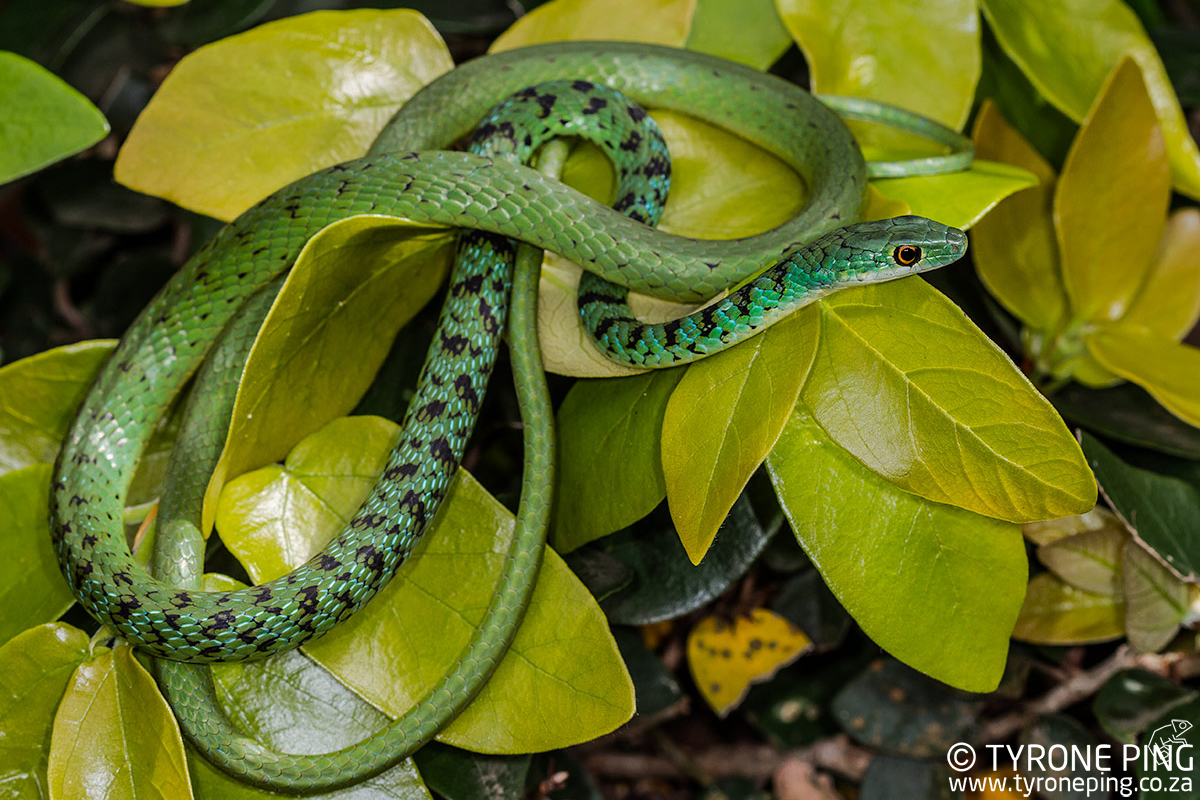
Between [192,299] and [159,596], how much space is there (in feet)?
1.35

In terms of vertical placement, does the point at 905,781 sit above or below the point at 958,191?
below

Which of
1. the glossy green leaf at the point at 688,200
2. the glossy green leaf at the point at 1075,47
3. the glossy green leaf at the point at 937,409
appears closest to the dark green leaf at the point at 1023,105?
the glossy green leaf at the point at 1075,47

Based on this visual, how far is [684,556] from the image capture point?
51.9 inches

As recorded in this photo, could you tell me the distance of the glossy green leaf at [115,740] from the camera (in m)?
0.98

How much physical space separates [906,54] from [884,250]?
Result: 53 cm

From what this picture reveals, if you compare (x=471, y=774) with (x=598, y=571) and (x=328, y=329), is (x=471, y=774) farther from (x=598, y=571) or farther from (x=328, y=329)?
(x=328, y=329)

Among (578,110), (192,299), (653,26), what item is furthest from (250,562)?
(653,26)

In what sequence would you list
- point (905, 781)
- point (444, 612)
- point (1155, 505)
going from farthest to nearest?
1. point (905, 781)
2. point (1155, 505)
3. point (444, 612)

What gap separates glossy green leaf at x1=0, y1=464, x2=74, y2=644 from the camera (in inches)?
43.3

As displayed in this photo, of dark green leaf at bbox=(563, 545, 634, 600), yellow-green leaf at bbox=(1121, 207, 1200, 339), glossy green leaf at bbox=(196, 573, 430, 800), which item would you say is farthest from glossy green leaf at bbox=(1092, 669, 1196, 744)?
glossy green leaf at bbox=(196, 573, 430, 800)

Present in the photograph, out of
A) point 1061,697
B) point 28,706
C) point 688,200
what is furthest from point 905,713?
point 28,706

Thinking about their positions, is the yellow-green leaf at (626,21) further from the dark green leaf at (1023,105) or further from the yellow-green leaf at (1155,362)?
the yellow-green leaf at (1155,362)

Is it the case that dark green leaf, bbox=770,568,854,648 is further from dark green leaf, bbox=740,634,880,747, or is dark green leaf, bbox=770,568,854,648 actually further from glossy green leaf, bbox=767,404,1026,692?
glossy green leaf, bbox=767,404,1026,692

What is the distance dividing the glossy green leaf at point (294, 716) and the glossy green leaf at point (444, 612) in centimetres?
4
